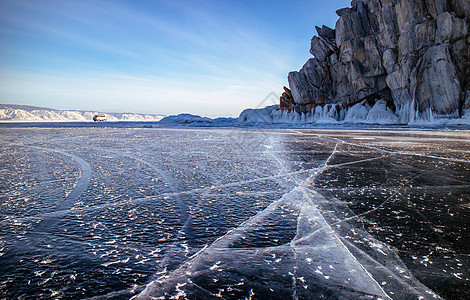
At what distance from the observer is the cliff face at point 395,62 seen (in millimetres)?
27453

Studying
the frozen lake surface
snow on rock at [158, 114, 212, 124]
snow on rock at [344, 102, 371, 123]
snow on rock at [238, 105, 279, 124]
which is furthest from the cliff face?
the frozen lake surface

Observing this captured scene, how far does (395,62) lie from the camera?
3388 centimetres

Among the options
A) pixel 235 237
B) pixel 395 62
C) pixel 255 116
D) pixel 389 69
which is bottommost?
pixel 235 237

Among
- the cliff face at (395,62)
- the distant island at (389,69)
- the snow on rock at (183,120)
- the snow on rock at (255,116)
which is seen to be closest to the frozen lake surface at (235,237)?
the distant island at (389,69)

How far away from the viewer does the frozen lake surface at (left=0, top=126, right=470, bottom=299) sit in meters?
1.66

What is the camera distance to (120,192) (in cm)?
381

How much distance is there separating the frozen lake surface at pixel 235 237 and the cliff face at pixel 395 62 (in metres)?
31.6

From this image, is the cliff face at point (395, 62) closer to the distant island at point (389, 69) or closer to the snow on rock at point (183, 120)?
the distant island at point (389, 69)

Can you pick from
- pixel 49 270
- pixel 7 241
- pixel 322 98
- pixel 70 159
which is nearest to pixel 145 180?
pixel 7 241

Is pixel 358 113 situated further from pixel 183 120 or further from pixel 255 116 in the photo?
pixel 183 120

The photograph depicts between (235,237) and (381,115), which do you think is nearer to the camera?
(235,237)

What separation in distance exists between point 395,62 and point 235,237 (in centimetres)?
4105

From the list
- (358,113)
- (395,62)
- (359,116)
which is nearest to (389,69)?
(395,62)

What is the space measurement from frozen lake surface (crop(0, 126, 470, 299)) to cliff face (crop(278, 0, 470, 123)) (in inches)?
1242
